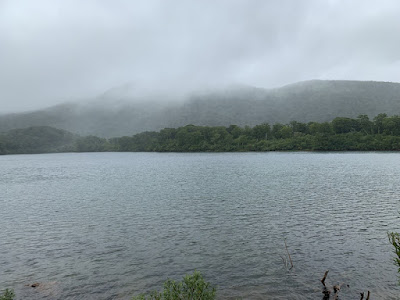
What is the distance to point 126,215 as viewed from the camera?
4494 centimetres

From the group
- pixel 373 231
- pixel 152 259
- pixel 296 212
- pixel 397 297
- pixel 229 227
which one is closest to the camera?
pixel 397 297

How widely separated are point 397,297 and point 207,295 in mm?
13416

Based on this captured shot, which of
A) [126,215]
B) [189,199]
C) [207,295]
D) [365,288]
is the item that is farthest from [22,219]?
[365,288]

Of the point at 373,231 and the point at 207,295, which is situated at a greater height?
the point at 207,295

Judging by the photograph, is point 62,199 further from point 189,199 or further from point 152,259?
point 152,259

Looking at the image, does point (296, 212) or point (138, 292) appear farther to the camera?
point (296, 212)

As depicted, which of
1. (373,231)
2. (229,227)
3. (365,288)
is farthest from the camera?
(229,227)

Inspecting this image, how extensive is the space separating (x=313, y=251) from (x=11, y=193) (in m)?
69.1

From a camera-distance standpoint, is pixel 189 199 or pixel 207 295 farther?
pixel 189 199

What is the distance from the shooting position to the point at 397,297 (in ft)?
64.6

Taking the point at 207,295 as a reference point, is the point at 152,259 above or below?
below

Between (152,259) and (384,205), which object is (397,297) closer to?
(152,259)

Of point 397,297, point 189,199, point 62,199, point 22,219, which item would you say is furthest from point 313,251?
point 62,199

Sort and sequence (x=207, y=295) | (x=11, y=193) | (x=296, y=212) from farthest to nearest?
(x=11, y=193), (x=296, y=212), (x=207, y=295)
